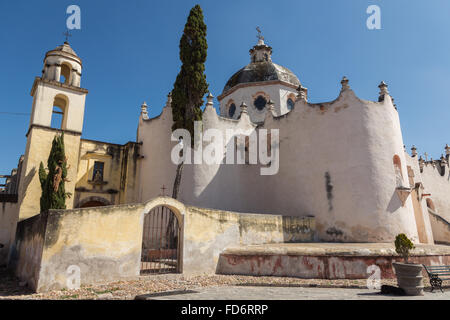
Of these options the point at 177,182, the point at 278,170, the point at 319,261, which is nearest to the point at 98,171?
the point at 177,182

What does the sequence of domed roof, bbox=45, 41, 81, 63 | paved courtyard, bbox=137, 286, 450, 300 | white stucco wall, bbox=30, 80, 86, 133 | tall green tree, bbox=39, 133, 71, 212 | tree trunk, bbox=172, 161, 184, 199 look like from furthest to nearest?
domed roof, bbox=45, 41, 81, 63 → white stucco wall, bbox=30, 80, 86, 133 → tree trunk, bbox=172, 161, 184, 199 → tall green tree, bbox=39, 133, 71, 212 → paved courtyard, bbox=137, 286, 450, 300

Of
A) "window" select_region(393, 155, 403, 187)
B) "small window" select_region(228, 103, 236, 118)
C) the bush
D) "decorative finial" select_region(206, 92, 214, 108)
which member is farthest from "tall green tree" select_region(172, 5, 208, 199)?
the bush

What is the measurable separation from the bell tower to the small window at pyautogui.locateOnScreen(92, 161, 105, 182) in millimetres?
Result: 1713

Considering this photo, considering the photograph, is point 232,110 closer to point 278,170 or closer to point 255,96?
point 255,96

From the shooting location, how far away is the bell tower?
603 inches

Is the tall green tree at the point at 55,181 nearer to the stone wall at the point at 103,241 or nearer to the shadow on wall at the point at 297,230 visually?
the stone wall at the point at 103,241

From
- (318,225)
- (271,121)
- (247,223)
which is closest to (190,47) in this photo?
(271,121)

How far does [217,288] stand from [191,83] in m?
11.5

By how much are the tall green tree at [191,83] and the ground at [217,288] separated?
7.92m

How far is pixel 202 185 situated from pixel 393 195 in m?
9.61

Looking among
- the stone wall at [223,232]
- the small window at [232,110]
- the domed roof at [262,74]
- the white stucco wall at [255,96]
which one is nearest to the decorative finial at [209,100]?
the white stucco wall at [255,96]

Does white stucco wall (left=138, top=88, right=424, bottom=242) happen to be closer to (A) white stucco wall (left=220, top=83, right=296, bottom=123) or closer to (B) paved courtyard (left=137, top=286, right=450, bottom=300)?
(A) white stucco wall (left=220, top=83, right=296, bottom=123)
